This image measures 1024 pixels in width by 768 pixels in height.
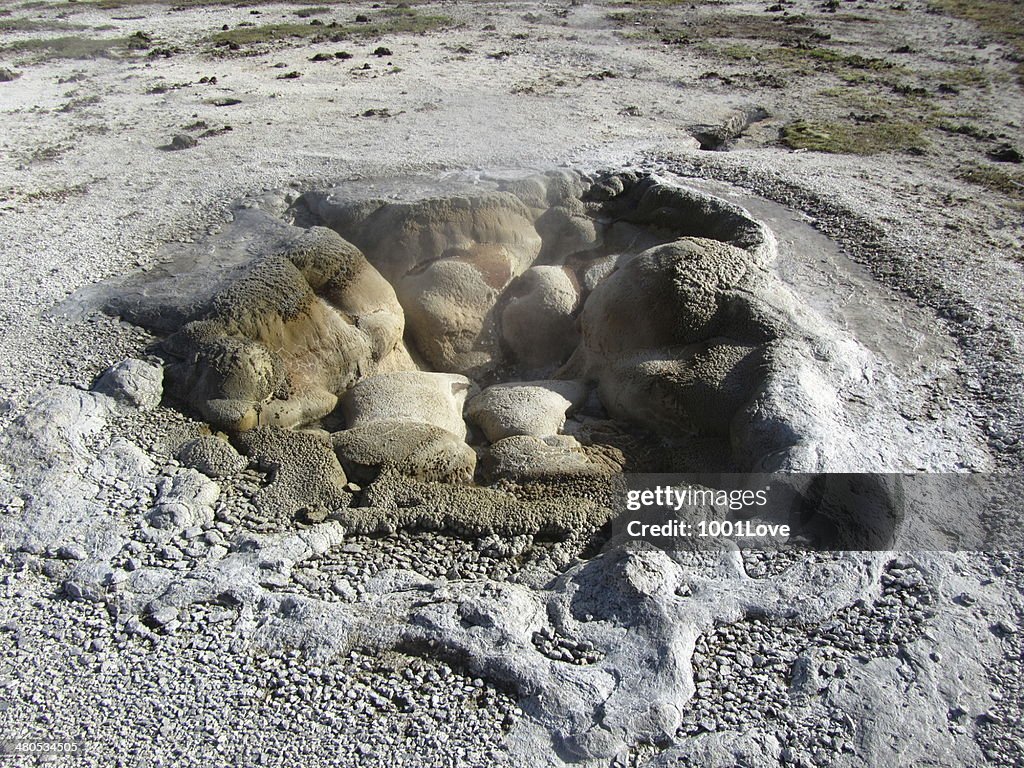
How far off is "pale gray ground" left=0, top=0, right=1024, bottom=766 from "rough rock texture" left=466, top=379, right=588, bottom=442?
96 centimetres

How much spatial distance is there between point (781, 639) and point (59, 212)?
4.59 m

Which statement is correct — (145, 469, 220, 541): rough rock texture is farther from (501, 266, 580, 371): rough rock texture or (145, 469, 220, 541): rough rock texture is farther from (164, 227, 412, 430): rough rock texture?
(501, 266, 580, 371): rough rock texture

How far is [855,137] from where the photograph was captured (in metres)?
6.15

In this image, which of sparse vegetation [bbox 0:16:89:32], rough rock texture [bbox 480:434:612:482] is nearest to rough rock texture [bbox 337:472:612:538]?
rough rock texture [bbox 480:434:612:482]

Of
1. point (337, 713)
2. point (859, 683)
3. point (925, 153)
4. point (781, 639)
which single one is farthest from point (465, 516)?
point (925, 153)

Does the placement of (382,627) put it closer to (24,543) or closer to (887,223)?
(24,543)

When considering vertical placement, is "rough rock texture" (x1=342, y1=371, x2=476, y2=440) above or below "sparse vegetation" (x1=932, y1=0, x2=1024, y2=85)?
below

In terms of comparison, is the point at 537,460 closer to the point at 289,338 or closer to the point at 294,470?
the point at 294,470

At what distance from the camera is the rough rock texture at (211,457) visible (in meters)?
3.11

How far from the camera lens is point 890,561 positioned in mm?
2674

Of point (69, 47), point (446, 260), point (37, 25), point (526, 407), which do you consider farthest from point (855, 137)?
point (37, 25)

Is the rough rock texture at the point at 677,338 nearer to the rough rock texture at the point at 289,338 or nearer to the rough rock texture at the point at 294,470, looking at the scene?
the rough rock texture at the point at 289,338

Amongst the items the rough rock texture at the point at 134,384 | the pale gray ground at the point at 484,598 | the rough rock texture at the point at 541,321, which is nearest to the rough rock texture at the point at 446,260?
the rough rock texture at the point at 541,321

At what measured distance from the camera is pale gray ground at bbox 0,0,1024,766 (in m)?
2.20
